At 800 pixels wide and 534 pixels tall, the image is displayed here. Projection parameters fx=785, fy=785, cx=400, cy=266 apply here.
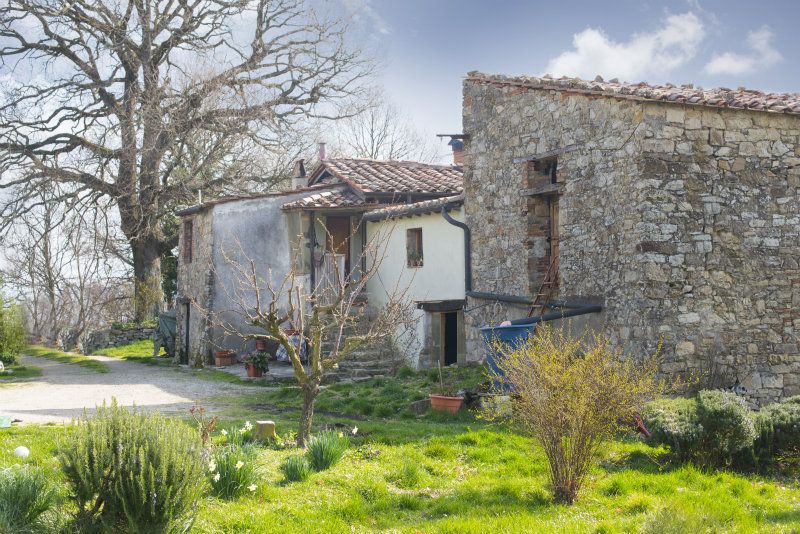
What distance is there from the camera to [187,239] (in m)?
23.7

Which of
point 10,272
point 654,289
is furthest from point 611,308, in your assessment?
point 10,272

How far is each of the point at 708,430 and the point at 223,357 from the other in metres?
14.8

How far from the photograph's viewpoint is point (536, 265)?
1344 centimetres

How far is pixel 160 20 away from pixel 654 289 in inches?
808

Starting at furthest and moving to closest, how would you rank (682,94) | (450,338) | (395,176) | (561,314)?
(395,176) < (450,338) < (561,314) < (682,94)

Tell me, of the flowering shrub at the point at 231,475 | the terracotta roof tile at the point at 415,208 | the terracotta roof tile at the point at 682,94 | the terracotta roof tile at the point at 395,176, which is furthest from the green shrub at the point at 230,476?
the terracotta roof tile at the point at 395,176

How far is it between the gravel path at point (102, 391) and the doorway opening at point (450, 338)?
448 centimetres

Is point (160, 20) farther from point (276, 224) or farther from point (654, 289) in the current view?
point (654, 289)

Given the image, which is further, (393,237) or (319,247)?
(319,247)

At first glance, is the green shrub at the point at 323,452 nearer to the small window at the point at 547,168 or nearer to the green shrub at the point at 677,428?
the green shrub at the point at 677,428

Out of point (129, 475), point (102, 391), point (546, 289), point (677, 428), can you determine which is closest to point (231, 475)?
point (129, 475)

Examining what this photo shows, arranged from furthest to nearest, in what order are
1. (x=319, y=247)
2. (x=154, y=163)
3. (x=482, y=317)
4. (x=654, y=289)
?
(x=154, y=163)
(x=319, y=247)
(x=482, y=317)
(x=654, y=289)

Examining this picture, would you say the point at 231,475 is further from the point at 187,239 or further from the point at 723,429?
the point at 187,239

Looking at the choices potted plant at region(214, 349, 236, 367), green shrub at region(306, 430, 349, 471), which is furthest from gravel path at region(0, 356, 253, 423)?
green shrub at region(306, 430, 349, 471)
